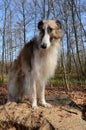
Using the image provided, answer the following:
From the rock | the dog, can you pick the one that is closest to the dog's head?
the dog

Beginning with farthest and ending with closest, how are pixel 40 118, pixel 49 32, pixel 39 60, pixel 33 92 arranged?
pixel 33 92, pixel 39 60, pixel 49 32, pixel 40 118

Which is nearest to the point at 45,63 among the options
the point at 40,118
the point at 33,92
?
the point at 33,92

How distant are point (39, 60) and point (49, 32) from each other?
77cm

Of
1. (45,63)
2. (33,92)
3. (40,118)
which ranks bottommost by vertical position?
(40,118)

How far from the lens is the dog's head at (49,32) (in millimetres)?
5801

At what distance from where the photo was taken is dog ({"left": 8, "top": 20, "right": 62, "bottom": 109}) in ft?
19.7

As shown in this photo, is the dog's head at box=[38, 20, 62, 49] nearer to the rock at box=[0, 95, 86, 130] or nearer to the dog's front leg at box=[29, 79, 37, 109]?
the dog's front leg at box=[29, 79, 37, 109]

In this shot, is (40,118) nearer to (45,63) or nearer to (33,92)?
(33,92)

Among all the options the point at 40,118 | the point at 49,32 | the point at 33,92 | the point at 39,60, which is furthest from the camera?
the point at 33,92

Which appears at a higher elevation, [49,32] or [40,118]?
[49,32]

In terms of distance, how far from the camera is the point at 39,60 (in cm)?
633

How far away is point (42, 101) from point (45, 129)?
1.35 m

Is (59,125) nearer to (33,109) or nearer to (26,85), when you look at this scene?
(33,109)

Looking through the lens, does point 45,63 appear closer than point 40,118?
No
